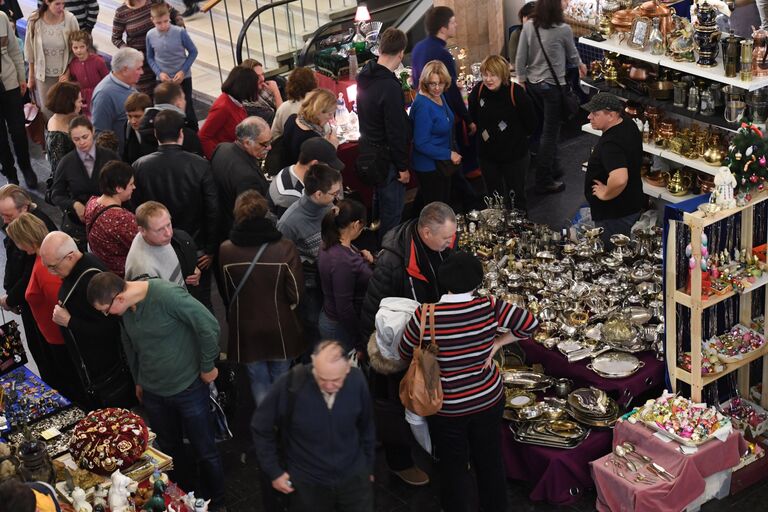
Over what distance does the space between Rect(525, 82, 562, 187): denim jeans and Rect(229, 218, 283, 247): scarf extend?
144 inches

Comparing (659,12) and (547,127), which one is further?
(547,127)

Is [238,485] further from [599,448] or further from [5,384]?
[599,448]

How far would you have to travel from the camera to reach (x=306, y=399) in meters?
4.17

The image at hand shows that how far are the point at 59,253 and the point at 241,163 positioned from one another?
1.42 meters

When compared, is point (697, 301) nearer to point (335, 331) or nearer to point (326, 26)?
point (335, 331)

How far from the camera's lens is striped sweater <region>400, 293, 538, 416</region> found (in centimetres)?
454

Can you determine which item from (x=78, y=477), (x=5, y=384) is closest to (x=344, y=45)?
(x=5, y=384)

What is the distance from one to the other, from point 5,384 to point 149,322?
117 centimetres

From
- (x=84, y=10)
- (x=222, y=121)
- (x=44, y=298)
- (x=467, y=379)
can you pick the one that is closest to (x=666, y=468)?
(x=467, y=379)

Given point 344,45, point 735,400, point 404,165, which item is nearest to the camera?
point 735,400

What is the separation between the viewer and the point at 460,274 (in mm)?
4500

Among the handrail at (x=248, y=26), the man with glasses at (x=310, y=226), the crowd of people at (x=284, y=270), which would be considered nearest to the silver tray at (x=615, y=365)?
the crowd of people at (x=284, y=270)

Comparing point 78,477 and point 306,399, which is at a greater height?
point 306,399

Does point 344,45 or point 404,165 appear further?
point 344,45
